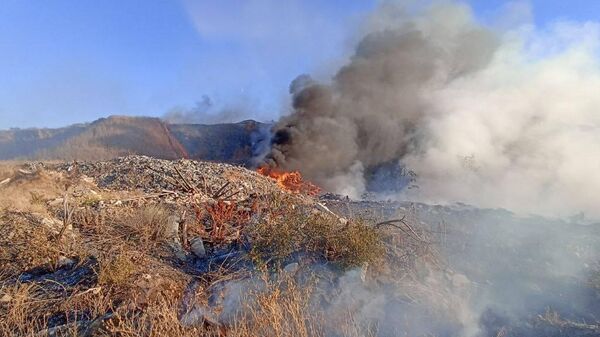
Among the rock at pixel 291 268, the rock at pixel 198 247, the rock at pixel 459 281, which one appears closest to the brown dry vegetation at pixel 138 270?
the rock at pixel 291 268

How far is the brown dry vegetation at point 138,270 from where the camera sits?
4.06m

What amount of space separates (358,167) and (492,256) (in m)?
13.7

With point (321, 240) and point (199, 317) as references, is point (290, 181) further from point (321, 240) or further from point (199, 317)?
point (199, 317)

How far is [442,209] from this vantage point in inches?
399

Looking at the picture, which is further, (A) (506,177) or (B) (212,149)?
(B) (212,149)

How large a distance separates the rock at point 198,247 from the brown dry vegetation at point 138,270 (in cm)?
29

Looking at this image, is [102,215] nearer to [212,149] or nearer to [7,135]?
[212,149]

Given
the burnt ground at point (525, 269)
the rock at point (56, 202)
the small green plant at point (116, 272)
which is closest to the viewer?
the small green plant at point (116, 272)

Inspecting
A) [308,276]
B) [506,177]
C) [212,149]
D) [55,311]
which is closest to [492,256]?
[308,276]

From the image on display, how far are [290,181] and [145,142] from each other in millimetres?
13818

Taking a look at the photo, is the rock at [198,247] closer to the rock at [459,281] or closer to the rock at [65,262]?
the rock at [65,262]

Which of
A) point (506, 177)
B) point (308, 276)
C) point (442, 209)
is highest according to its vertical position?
point (506, 177)

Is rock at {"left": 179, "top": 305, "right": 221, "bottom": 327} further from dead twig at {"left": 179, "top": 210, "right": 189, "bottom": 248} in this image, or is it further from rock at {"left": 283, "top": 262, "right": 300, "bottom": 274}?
dead twig at {"left": 179, "top": 210, "right": 189, "bottom": 248}

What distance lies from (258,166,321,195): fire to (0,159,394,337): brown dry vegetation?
657 cm
